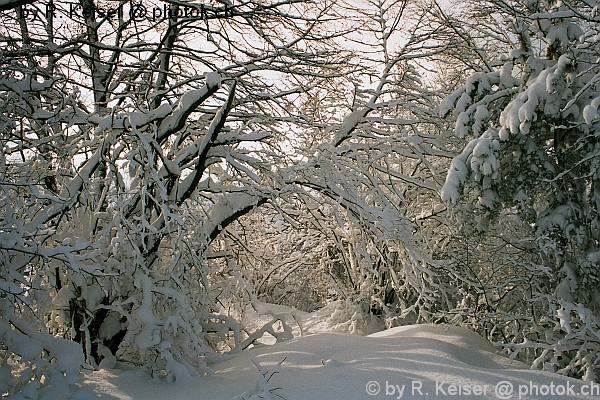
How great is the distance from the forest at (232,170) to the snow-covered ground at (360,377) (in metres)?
0.32

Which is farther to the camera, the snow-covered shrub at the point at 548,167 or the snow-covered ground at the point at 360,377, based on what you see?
the snow-covered shrub at the point at 548,167

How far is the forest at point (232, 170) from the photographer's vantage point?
476 cm

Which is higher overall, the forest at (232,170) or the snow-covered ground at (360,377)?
the forest at (232,170)

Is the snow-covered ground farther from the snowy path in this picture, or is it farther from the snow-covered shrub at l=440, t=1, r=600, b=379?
the snow-covered shrub at l=440, t=1, r=600, b=379

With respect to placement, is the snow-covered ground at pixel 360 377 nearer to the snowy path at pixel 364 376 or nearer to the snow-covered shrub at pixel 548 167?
the snowy path at pixel 364 376

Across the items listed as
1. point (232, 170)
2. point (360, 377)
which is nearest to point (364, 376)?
point (360, 377)

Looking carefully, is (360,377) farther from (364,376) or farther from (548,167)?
(548,167)

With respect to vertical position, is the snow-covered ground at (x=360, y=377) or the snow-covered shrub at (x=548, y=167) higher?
the snow-covered shrub at (x=548, y=167)

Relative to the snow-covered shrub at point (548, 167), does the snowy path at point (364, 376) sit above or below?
below

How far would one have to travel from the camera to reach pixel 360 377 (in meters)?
4.19

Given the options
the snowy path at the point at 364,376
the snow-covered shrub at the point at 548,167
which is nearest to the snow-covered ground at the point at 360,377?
the snowy path at the point at 364,376

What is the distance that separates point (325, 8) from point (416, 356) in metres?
4.66

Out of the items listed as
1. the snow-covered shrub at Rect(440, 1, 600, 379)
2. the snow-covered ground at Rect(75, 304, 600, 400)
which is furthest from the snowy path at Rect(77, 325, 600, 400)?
the snow-covered shrub at Rect(440, 1, 600, 379)

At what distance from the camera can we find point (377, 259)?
380 inches
